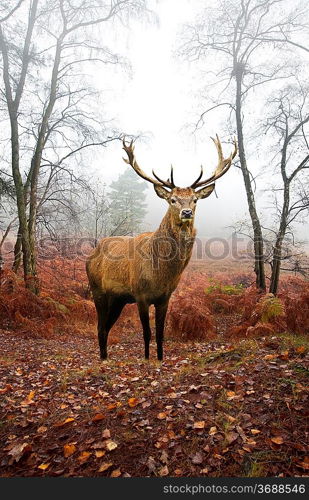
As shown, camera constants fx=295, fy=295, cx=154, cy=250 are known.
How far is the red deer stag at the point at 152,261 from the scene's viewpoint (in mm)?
5328

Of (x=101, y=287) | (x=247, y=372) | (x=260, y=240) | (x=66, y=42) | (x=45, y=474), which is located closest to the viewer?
(x=45, y=474)

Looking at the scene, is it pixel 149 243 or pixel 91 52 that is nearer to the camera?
pixel 149 243

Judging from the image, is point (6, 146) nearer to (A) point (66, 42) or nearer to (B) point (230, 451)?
(A) point (66, 42)

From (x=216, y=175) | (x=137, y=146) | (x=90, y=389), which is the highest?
(x=137, y=146)

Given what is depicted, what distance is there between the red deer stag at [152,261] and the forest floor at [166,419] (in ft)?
4.63

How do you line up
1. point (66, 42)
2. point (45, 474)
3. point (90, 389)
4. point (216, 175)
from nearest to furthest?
1. point (45, 474)
2. point (90, 389)
3. point (216, 175)
4. point (66, 42)

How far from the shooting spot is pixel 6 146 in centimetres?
1123

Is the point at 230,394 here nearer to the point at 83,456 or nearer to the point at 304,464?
the point at 304,464

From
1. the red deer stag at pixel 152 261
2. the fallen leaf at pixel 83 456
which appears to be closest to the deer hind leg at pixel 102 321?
the red deer stag at pixel 152 261

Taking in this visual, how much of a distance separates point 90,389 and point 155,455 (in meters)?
2.12

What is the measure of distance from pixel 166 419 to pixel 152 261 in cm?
297

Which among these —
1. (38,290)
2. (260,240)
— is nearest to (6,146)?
(38,290)

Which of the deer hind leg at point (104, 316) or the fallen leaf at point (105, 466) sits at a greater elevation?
the deer hind leg at point (104, 316)

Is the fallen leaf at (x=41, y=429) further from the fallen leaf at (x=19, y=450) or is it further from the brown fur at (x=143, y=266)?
the brown fur at (x=143, y=266)
